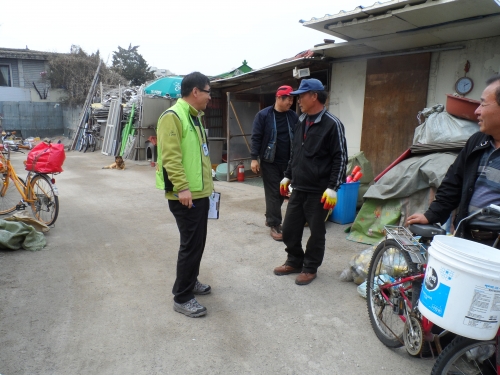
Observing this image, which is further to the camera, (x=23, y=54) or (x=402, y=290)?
(x=23, y=54)

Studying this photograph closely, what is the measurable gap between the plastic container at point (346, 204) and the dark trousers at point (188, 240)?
3.01m

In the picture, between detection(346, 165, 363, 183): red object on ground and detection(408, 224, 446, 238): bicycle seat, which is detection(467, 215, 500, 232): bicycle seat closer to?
detection(408, 224, 446, 238): bicycle seat

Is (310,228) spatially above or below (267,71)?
below

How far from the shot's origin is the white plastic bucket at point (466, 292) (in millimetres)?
1614

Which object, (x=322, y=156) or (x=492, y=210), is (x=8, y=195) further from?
(x=492, y=210)

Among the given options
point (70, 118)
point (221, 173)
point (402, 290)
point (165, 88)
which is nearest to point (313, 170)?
point (402, 290)

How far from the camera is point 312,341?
2.73 m

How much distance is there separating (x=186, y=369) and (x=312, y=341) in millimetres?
932

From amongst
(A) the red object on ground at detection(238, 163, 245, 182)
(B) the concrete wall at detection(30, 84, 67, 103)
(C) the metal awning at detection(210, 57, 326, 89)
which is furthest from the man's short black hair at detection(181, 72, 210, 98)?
(B) the concrete wall at detection(30, 84, 67, 103)

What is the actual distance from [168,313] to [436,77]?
5446mm

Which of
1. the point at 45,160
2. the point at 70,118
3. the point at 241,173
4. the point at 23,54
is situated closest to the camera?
the point at 45,160

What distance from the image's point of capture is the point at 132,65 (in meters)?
32.6

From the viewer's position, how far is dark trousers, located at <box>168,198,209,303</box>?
2957 mm

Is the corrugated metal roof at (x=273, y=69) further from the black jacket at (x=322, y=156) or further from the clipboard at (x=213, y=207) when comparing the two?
the clipboard at (x=213, y=207)
